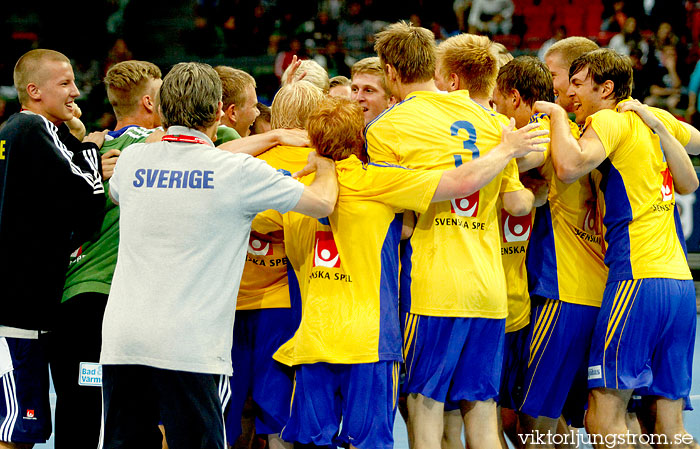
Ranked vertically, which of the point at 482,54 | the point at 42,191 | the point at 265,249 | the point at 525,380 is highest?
the point at 482,54

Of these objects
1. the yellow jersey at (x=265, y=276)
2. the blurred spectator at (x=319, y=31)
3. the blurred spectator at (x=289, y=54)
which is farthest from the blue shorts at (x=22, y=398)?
the blurred spectator at (x=319, y=31)

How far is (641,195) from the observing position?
4828 mm

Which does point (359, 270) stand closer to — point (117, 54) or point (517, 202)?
point (517, 202)

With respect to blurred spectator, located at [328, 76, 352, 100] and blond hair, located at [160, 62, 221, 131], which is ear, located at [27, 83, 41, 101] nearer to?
blond hair, located at [160, 62, 221, 131]

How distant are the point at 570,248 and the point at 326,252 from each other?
1671 millimetres

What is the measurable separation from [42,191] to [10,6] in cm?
1236

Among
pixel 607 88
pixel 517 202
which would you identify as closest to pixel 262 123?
pixel 517 202

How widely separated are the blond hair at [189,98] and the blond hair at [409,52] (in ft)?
3.41

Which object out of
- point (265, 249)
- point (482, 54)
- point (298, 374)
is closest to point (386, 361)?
point (298, 374)

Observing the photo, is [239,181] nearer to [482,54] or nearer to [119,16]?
[482,54]

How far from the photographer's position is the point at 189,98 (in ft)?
12.7

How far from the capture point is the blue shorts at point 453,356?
4391 millimetres

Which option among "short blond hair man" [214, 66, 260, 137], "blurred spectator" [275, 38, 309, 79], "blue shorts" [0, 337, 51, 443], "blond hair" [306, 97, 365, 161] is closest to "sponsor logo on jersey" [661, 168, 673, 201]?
"blond hair" [306, 97, 365, 161]

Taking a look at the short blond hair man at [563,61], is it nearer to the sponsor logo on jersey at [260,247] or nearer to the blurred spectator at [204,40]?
the sponsor logo on jersey at [260,247]
